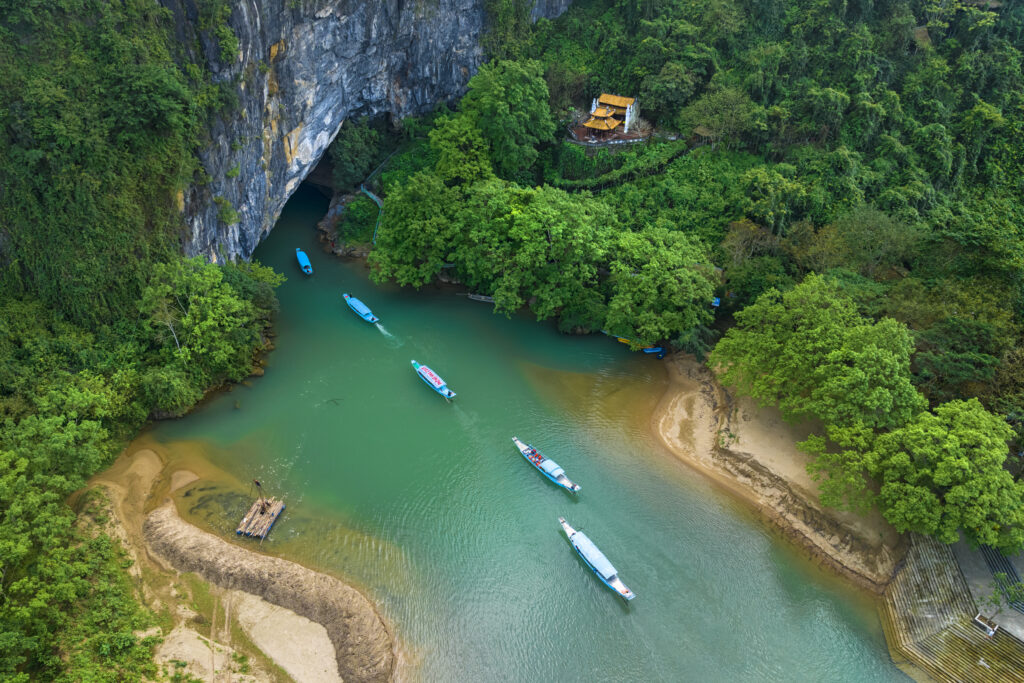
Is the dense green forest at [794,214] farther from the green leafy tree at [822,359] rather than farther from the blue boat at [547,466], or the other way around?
the blue boat at [547,466]

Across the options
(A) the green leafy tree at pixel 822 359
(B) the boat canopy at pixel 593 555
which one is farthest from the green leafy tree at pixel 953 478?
(B) the boat canopy at pixel 593 555

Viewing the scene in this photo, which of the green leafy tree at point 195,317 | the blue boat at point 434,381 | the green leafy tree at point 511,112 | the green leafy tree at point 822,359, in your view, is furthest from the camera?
the green leafy tree at point 511,112

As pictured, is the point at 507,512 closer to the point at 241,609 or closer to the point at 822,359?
the point at 241,609

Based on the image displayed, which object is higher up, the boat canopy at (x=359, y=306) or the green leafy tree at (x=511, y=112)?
the green leafy tree at (x=511, y=112)

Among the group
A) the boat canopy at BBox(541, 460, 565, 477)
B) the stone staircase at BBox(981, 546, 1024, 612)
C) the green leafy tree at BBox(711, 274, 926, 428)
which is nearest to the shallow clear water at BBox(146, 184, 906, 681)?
the boat canopy at BBox(541, 460, 565, 477)

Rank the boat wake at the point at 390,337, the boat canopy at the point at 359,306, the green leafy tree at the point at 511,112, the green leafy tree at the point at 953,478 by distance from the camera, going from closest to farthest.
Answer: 1. the green leafy tree at the point at 953,478
2. the boat wake at the point at 390,337
3. the boat canopy at the point at 359,306
4. the green leafy tree at the point at 511,112

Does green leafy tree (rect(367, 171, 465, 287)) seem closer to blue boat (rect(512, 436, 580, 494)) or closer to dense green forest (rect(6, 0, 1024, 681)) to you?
dense green forest (rect(6, 0, 1024, 681))
